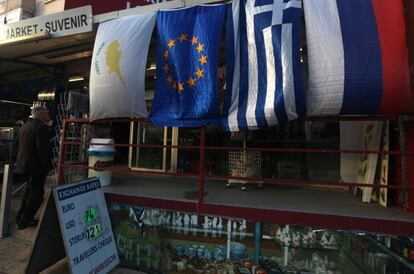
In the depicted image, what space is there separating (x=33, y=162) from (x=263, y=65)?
3.79m

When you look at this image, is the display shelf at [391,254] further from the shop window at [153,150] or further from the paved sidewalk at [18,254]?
the shop window at [153,150]

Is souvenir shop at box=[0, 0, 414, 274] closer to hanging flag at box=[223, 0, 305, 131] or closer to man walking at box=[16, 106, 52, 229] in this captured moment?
hanging flag at box=[223, 0, 305, 131]

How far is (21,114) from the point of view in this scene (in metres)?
10.2

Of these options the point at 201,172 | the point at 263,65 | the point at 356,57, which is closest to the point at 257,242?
the point at 201,172

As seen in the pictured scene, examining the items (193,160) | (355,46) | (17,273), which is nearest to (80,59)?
(193,160)

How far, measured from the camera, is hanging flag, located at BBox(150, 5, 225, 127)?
4.23 m

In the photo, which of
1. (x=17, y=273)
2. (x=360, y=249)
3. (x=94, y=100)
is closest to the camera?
(x=360, y=249)

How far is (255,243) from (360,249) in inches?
43.3

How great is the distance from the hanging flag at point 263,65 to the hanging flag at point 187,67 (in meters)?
0.20

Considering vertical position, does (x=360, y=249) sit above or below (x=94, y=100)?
below

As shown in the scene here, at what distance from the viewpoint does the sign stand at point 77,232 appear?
3.85m

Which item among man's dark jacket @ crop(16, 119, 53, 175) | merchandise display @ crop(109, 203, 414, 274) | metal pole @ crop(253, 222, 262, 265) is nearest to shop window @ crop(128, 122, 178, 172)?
man's dark jacket @ crop(16, 119, 53, 175)

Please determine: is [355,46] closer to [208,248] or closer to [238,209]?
[238,209]

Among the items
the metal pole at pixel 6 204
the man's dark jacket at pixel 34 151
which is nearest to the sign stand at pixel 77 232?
the man's dark jacket at pixel 34 151
